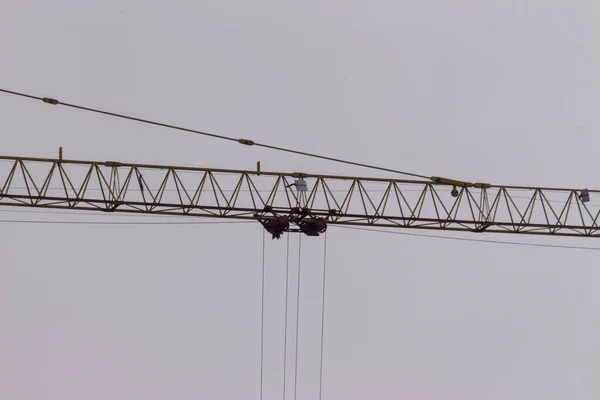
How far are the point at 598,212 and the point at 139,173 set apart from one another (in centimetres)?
1882

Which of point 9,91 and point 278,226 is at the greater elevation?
point 9,91

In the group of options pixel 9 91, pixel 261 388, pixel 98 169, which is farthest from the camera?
pixel 261 388

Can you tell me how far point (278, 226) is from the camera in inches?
1276

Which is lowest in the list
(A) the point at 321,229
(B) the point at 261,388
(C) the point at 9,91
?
(B) the point at 261,388

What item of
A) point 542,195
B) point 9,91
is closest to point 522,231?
point 542,195

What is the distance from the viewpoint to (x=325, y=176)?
1283 inches

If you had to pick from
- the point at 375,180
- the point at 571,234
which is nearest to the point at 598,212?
the point at 571,234

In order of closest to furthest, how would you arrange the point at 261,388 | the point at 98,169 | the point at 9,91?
the point at 98,169 → the point at 9,91 → the point at 261,388

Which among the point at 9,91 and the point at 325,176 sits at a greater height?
the point at 9,91

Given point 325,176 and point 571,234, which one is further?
point 571,234

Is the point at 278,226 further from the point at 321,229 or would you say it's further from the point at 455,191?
the point at 455,191

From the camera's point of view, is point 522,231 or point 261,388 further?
point 261,388

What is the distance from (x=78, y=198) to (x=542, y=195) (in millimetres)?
17550

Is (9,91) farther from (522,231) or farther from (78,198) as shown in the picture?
(522,231)
